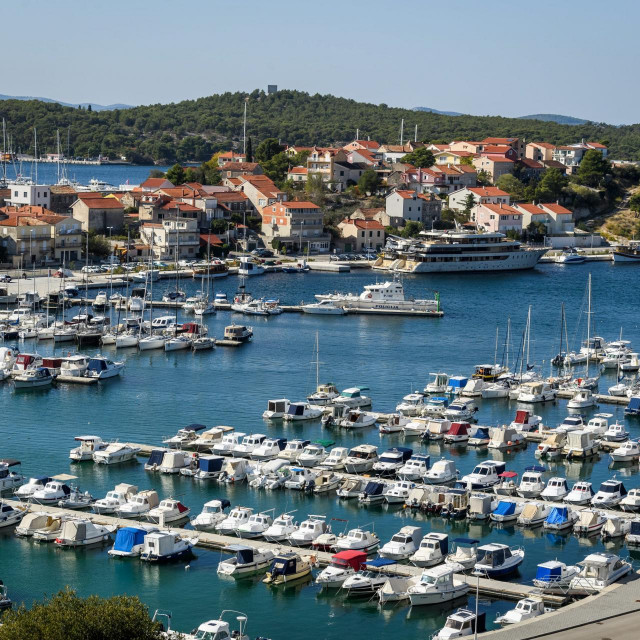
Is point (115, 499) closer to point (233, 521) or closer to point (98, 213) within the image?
point (233, 521)

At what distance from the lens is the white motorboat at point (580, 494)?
29.0m

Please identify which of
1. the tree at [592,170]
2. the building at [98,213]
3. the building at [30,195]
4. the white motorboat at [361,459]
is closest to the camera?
the white motorboat at [361,459]

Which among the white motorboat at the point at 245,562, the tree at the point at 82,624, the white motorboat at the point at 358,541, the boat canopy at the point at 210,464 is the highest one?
the tree at the point at 82,624

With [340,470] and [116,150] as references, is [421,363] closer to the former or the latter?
[340,470]

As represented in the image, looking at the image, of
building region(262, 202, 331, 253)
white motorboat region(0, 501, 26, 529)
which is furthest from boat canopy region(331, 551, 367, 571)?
building region(262, 202, 331, 253)

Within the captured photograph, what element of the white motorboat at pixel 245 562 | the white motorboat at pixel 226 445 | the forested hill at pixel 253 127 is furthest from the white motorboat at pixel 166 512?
the forested hill at pixel 253 127

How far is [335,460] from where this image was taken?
31891 mm

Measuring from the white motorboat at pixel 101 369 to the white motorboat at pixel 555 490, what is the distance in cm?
1915

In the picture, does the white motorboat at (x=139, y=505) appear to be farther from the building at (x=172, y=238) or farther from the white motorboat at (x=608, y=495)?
the building at (x=172, y=238)

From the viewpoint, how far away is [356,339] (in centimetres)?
5422

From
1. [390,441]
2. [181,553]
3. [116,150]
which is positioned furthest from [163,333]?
[116,150]

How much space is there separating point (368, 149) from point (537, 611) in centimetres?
8914

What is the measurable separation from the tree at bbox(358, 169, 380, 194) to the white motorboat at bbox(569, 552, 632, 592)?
236 feet

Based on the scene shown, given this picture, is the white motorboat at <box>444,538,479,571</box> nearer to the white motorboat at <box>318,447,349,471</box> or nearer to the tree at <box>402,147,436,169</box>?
the white motorboat at <box>318,447,349,471</box>
